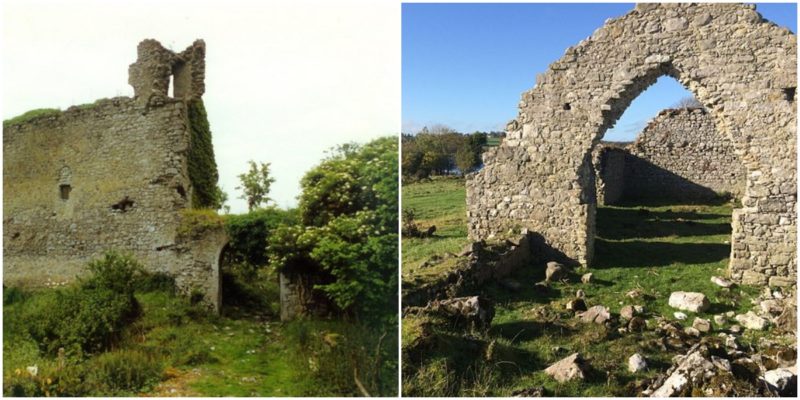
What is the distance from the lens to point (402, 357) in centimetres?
529

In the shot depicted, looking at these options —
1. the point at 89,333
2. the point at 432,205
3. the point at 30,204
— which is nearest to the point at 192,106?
the point at 30,204

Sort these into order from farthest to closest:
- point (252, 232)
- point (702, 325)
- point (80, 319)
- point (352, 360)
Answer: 1. point (252, 232)
2. point (702, 325)
3. point (80, 319)
4. point (352, 360)

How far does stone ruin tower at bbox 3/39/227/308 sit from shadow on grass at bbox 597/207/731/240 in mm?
7786

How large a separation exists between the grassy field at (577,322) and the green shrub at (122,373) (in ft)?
8.03

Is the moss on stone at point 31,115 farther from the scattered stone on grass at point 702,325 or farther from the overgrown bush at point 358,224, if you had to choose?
the scattered stone on grass at point 702,325

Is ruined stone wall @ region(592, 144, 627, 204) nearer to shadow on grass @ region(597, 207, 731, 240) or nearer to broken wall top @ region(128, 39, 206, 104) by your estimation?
shadow on grass @ region(597, 207, 731, 240)

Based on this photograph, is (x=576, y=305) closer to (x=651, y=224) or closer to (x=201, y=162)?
(x=201, y=162)

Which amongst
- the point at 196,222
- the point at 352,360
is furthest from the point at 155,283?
the point at 352,360

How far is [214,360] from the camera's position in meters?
6.02

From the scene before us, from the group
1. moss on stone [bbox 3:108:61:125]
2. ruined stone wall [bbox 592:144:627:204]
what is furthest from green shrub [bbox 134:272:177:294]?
ruined stone wall [bbox 592:144:627:204]

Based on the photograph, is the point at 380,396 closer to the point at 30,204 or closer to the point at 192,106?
the point at 192,106

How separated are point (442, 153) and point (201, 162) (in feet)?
54.8

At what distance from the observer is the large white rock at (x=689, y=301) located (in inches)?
289

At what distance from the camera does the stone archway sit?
8.38m
